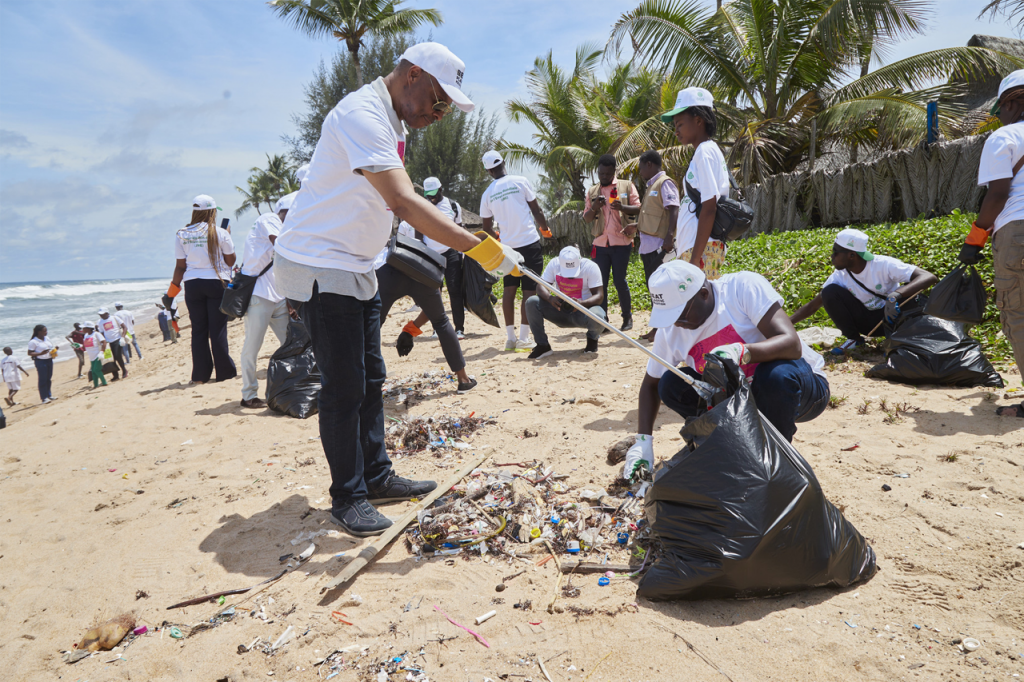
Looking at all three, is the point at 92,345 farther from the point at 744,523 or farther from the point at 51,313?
the point at 51,313

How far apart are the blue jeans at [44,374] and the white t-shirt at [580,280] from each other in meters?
11.5

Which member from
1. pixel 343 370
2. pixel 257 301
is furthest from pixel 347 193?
pixel 257 301

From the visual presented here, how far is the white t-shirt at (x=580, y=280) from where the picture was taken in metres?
5.57

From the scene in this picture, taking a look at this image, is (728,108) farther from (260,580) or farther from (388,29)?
(260,580)

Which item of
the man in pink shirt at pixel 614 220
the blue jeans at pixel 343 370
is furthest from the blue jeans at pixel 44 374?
the blue jeans at pixel 343 370

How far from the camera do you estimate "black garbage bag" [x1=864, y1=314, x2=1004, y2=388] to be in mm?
3803

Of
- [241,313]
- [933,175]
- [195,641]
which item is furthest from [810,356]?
[933,175]

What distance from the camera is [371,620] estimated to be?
2.00 meters

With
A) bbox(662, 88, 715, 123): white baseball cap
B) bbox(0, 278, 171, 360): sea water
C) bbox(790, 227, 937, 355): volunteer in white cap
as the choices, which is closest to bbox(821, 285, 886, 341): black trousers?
bbox(790, 227, 937, 355): volunteer in white cap

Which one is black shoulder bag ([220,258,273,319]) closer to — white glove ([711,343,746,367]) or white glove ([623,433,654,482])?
white glove ([623,433,654,482])

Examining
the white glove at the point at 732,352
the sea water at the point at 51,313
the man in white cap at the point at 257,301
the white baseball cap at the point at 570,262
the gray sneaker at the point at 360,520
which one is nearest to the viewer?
the white glove at the point at 732,352

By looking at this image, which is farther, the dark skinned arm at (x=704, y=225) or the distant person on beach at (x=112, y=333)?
the distant person on beach at (x=112, y=333)

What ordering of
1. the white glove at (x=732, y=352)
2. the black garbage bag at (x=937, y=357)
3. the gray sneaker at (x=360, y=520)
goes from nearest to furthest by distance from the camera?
the white glove at (x=732, y=352) → the gray sneaker at (x=360, y=520) → the black garbage bag at (x=937, y=357)

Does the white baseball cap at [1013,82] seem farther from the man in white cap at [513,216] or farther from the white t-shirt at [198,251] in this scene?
the white t-shirt at [198,251]
